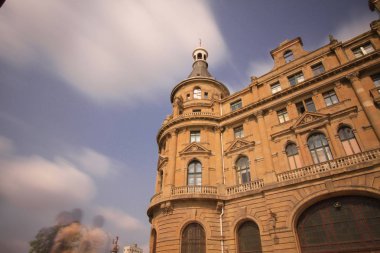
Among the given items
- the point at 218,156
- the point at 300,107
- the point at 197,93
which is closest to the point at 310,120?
the point at 300,107

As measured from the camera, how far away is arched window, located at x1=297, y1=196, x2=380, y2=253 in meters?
15.0

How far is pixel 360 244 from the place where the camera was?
49.0ft

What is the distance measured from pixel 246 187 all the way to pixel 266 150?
4028 millimetres

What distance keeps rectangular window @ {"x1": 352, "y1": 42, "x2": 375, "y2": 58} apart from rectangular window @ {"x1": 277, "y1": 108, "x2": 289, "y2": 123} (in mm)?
8475

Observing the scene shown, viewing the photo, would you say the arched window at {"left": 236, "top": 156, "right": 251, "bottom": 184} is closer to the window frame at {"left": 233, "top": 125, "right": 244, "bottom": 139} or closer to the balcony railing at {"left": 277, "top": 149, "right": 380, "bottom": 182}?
the window frame at {"left": 233, "top": 125, "right": 244, "bottom": 139}

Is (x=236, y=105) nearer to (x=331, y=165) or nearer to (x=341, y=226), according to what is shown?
(x=331, y=165)

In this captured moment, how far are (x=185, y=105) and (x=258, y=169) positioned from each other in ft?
44.4

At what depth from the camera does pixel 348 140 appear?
18.5m

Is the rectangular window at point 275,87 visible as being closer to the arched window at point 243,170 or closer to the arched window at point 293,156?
the arched window at point 293,156

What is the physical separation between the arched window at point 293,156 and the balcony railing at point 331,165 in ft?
3.69

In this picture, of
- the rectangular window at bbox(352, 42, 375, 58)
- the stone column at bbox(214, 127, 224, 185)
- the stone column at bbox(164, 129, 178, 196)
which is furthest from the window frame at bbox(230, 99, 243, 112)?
the rectangular window at bbox(352, 42, 375, 58)

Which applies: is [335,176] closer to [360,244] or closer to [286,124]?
[360,244]

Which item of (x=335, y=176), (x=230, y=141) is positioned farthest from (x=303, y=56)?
(x=335, y=176)

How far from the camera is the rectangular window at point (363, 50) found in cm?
2158
